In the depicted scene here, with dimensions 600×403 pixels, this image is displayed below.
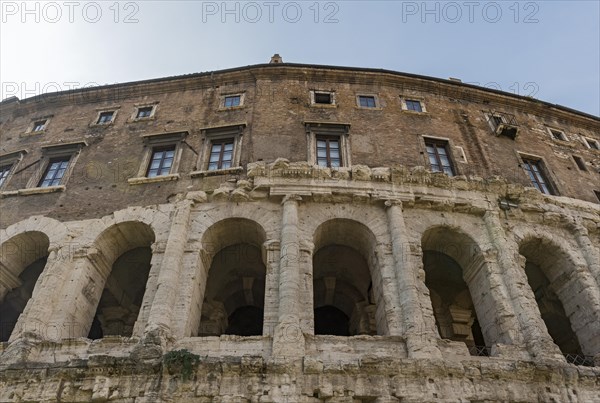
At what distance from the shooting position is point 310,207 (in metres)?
10.9

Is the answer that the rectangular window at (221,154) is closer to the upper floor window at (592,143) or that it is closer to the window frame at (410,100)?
the window frame at (410,100)

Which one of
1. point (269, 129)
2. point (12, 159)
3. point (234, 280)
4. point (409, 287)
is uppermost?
point (12, 159)

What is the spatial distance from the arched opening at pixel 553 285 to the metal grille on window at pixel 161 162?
371 inches

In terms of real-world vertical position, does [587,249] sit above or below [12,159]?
below

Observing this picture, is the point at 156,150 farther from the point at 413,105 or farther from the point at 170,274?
the point at 413,105

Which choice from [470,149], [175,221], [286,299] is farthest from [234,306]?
[470,149]

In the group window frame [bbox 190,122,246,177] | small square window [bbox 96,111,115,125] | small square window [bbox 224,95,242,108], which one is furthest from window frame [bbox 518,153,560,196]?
small square window [bbox 96,111,115,125]

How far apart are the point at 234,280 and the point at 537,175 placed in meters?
9.50

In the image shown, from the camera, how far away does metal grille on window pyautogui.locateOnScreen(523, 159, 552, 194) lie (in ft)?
43.8

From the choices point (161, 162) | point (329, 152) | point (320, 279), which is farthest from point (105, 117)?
point (320, 279)

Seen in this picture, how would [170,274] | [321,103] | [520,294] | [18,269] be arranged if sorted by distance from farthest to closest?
[321,103]
[18,269]
[520,294]
[170,274]

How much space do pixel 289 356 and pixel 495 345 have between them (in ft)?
13.2

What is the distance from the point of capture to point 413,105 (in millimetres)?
14938

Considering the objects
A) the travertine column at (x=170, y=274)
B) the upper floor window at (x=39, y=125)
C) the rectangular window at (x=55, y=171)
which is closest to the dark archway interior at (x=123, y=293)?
the travertine column at (x=170, y=274)
